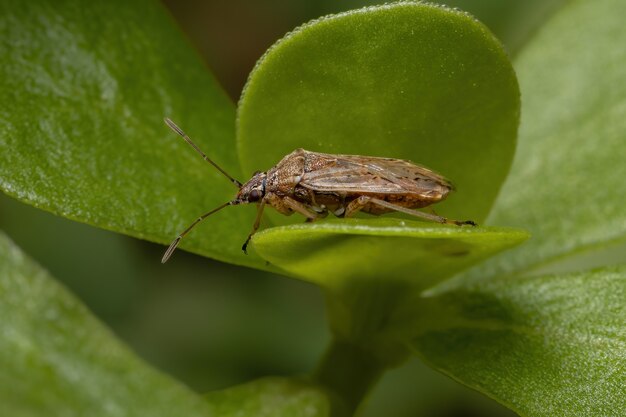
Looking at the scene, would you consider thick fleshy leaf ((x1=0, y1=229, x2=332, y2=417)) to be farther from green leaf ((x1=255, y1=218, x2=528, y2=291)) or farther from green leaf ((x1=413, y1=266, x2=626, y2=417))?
green leaf ((x1=413, y1=266, x2=626, y2=417))

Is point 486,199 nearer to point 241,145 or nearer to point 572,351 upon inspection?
point 572,351

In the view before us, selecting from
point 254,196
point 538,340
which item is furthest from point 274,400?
point 254,196

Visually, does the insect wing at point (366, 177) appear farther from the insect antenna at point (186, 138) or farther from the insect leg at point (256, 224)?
the insect antenna at point (186, 138)

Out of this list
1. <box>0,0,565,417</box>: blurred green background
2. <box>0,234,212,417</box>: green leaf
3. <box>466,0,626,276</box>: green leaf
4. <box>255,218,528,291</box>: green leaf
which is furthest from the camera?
<box>0,0,565,417</box>: blurred green background

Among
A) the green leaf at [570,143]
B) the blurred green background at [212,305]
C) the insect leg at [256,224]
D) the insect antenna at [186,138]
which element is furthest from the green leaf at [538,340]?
the blurred green background at [212,305]

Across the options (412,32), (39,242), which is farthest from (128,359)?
(39,242)

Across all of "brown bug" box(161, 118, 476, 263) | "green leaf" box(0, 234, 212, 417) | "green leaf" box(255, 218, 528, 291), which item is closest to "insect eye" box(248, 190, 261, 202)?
"brown bug" box(161, 118, 476, 263)
